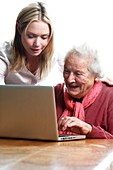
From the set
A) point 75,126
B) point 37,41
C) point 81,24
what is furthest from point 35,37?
point 75,126

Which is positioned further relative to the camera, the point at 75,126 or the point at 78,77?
the point at 78,77

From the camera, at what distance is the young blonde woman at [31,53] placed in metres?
2.44

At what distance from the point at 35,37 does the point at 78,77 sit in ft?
1.30

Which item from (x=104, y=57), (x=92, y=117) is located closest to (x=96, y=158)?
(x=92, y=117)

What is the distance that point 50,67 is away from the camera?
2473 millimetres

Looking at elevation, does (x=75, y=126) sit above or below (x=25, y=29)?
below

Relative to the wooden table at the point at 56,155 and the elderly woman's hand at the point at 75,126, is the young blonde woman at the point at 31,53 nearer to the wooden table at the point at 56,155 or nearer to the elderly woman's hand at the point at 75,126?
the elderly woman's hand at the point at 75,126

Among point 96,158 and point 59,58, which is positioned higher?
point 59,58

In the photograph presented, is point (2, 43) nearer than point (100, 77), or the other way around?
point (100, 77)

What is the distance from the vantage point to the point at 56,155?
1.53m

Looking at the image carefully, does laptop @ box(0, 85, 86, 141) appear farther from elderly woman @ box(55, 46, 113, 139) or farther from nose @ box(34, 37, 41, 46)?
nose @ box(34, 37, 41, 46)

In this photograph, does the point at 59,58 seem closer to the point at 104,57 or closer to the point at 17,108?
the point at 104,57

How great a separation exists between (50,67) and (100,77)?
0.36 m

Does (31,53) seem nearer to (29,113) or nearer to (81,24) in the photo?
(81,24)
